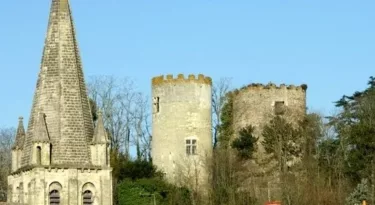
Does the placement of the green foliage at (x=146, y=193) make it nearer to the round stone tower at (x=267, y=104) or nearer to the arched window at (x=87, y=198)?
the round stone tower at (x=267, y=104)

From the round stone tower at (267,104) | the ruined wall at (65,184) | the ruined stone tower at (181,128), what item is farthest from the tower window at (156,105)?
the ruined wall at (65,184)

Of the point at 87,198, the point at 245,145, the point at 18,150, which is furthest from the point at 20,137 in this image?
the point at 245,145

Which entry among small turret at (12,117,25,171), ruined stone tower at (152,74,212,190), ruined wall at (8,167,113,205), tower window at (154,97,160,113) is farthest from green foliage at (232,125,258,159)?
small turret at (12,117,25,171)

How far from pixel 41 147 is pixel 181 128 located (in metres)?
19.6


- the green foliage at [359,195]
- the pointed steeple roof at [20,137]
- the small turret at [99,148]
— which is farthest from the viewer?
the pointed steeple roof at [20,137]

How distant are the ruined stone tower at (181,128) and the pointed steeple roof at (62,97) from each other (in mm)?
15693

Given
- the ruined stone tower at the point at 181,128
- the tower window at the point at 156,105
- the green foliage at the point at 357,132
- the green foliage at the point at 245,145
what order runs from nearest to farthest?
the green foliage at the point at 357,132 < the green foliage at the point at 245,145 < the ruined stone tower at the point at 181,128 < the tower window at the point at 156,105

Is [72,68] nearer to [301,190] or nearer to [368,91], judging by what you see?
[301,190]

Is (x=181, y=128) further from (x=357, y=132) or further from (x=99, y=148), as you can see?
(x=99, y=148)

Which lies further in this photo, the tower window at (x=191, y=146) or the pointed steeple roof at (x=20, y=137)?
the tower window at (x=191, y=146)

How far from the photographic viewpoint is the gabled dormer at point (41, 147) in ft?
192

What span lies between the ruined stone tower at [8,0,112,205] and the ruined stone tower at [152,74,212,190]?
15733 millimetres

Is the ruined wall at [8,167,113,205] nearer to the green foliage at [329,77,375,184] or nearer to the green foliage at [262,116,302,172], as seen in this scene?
the green foliage at [329,77,375,184]

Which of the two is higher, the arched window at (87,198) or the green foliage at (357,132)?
the green foliage at (357,132)
